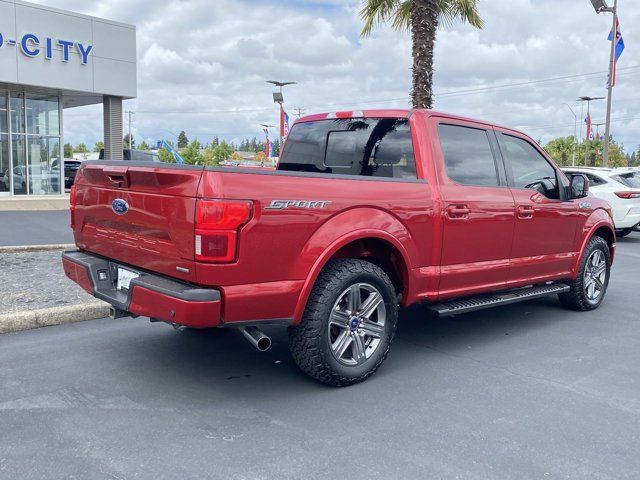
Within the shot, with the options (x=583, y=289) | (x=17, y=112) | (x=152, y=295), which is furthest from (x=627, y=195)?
(x=17, y=112)

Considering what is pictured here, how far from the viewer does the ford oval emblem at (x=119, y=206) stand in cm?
386

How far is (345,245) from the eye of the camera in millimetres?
4039

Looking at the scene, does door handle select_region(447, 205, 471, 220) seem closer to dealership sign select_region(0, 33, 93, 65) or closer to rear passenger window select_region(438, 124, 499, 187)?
rear passenger window select_region(438, 124, 499, 187)

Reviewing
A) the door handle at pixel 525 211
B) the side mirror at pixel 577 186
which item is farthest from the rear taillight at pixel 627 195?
the door handle at pixel 525 211

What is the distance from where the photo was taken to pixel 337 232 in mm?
3844

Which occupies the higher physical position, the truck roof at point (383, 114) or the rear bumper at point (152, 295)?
the truck roof at point (383, 114)

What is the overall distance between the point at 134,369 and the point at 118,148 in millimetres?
19267

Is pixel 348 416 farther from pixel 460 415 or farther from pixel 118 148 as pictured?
pixel 118 148

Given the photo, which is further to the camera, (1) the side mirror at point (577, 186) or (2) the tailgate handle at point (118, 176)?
(1) the side mirror at point (577, 186)

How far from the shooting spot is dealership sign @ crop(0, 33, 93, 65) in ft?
60.2

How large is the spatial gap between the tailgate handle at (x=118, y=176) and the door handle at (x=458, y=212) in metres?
2.39

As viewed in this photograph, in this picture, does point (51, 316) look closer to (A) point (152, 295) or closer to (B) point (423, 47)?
(A) point (152, 295)

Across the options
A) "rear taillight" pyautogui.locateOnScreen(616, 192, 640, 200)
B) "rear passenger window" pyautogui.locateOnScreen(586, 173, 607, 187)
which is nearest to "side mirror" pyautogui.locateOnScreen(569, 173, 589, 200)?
"rear taillight" pyautogui.locateOnScreen(616, 192, 640, 200)

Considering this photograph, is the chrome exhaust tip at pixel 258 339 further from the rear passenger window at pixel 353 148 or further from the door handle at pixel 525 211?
the door handle at pixel 525 211
